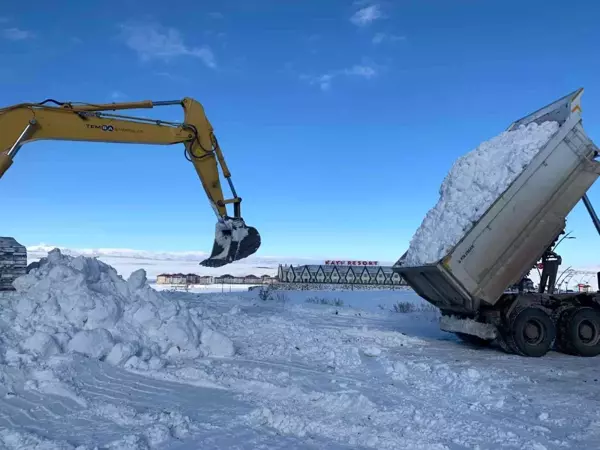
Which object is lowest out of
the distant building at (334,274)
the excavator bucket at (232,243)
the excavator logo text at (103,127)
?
the excavator bucket at (232,243)

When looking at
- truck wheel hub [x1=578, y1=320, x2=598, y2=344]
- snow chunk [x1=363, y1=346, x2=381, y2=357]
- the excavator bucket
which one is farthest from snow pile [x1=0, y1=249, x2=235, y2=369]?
truck wheel hub [x1=578, y1=320, x2=598, y2=344]

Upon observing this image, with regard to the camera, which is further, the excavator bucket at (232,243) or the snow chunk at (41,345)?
the excavator bucket at (232,243)

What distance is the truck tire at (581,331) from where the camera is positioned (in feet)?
32.6

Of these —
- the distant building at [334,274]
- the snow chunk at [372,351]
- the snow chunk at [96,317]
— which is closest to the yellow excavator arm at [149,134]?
the snow chunk at [96,317]

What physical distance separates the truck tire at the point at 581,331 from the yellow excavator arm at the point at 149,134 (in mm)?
5751

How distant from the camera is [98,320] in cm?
753

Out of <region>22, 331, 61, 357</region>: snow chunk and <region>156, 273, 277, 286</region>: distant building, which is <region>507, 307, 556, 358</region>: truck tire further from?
<region>156, 273, 277, 286</region>: distant building

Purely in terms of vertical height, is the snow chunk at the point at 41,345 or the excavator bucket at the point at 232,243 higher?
Answer: the excavator bucket at the point at 232,243

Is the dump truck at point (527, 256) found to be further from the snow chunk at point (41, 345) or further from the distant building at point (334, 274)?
the distant building at point (334, 274)

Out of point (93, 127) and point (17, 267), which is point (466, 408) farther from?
point (17, 267)

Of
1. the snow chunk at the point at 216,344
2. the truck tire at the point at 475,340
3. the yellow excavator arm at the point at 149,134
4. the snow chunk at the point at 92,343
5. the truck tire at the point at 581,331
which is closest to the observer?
the snow chunk at the point at 92,343

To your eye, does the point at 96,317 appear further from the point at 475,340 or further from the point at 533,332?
the point at 475,340

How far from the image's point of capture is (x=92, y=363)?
648 centimetres

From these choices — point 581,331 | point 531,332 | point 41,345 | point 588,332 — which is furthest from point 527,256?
point 41,345
